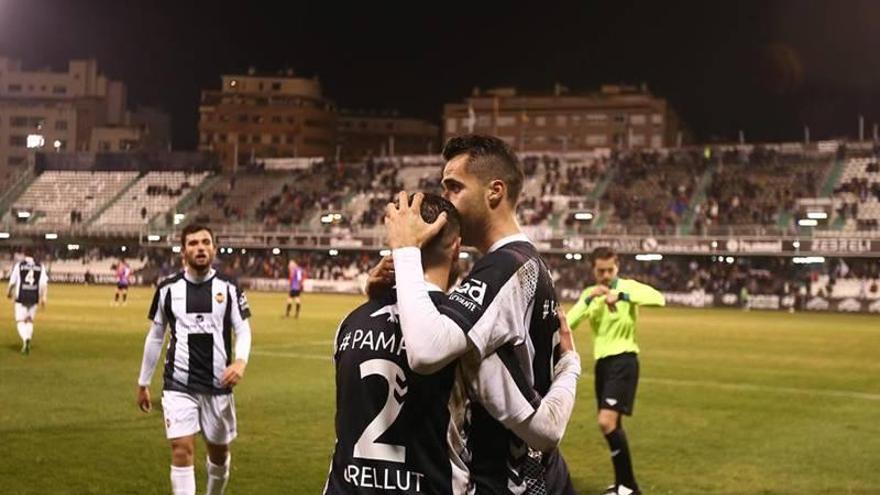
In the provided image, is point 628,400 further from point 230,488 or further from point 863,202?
point 863,202

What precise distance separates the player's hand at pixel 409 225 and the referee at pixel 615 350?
632cm

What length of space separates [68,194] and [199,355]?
8065 centimetres

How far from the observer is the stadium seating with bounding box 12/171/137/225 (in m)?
82.1

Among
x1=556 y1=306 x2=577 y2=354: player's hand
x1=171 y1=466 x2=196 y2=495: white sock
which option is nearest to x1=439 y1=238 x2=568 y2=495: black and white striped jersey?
x1=556 y1=306 x2=577 y2=354: player's hand

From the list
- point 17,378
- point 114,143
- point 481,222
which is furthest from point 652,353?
point 114,143

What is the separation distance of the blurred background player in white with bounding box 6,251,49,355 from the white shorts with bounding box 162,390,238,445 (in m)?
16.0

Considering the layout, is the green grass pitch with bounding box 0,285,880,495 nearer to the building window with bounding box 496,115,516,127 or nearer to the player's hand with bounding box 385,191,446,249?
the player's hand with bounding box 385,191,446,249

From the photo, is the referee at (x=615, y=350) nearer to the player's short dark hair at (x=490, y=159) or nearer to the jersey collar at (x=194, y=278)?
the jersey collar at (x=194, y=278)

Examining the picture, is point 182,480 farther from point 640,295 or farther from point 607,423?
point 640,295

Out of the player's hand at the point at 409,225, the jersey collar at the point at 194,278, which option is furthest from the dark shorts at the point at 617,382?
the player's hand at the point at 409,225

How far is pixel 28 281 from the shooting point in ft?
77.8

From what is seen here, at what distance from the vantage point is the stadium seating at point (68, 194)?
8212 cm

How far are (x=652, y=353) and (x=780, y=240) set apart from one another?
32.2 meters

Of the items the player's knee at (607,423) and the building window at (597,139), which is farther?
the building window at (597,139)
